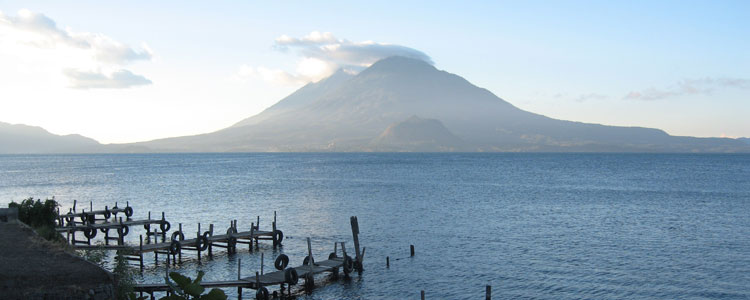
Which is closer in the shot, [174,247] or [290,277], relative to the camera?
[290,277]

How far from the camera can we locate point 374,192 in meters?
88.6

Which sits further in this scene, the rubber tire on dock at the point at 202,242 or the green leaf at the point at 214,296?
the rubber tire on dock at the point at 202,242

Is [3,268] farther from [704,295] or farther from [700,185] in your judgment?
[700,185]

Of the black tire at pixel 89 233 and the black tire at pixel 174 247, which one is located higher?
the black tire at pixel 174 247

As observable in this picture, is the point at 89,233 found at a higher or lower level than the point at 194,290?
lower

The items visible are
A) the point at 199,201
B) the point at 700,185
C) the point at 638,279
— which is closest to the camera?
the point at 638,279

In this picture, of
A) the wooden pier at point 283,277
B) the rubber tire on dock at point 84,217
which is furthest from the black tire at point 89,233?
the wooden pier at point 283,277

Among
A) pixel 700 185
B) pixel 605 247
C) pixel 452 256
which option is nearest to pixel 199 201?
pixel 452 256

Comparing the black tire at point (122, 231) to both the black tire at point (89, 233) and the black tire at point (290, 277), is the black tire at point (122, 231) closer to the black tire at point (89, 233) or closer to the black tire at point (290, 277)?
the black tire at point (89, 233)

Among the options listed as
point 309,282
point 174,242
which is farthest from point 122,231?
point 309,282

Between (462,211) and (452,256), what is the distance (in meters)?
25.3

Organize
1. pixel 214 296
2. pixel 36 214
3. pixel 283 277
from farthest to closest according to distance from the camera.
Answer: pixel 36 214 → pixel 283 277 → pixel 214 296

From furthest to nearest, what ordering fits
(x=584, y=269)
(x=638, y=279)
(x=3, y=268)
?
(x=584, y=269) → (x=638, y=279) → (x=3, y=268)

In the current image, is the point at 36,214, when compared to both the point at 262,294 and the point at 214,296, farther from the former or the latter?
the point at 214,296
